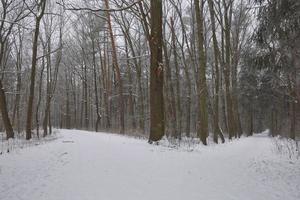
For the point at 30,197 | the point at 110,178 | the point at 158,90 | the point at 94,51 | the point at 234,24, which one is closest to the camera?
the point at 30,197

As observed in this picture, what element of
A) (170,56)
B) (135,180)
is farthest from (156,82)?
(170,56)

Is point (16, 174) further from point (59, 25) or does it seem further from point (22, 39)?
point (22, 39)

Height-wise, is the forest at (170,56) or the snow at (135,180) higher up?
the forest at (170,56)

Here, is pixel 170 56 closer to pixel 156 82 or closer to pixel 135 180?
pixel 156 82

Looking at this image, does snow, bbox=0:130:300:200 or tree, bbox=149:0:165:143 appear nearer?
snow, bbox=0:130:300:200

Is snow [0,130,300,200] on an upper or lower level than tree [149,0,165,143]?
lower

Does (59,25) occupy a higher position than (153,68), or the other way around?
(59,25)

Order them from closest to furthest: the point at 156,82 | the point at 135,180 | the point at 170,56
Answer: the point at 135,180 → the point at 156,82 → the point at 170,56

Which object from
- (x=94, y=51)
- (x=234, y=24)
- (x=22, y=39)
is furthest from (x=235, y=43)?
(x=22, y=39)

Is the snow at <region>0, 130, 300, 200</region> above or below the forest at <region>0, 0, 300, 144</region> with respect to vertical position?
below

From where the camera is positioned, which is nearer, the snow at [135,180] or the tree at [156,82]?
the snow at [135,180]

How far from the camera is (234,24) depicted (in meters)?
26.2

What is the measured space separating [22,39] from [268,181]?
30.5 meters

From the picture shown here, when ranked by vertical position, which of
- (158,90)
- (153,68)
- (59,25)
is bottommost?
(158,90)
